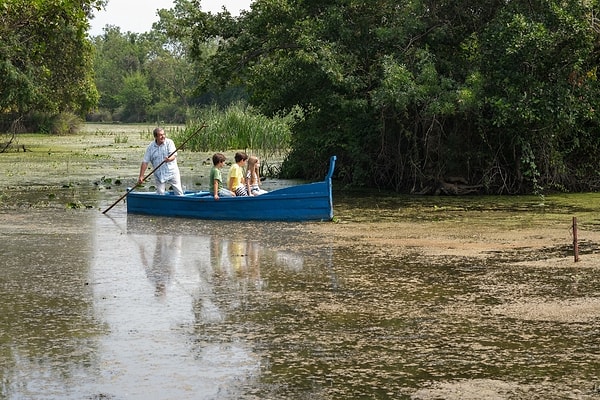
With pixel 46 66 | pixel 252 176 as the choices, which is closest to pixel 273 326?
pixel 252 176

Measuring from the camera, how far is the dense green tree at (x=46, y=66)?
97.8ft

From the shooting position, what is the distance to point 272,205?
14844mm

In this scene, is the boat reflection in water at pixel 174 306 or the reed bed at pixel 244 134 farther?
Answer: the reed bed at pixel 244 134

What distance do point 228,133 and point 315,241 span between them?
2018 centimetres

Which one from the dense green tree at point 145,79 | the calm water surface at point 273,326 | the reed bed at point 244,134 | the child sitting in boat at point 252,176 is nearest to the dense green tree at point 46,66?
the reed bed at point 244,134

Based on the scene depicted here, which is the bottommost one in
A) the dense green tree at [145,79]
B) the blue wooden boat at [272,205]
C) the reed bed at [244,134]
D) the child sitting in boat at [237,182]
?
the blue wooden boat at [272,205]

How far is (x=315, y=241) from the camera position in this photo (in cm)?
1272

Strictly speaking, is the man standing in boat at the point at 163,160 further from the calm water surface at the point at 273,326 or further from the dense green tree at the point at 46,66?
the dense green tree at the point at 46,66

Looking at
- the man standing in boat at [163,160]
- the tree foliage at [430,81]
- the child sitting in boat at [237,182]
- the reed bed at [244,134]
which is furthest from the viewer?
the reed bed at [244,134]

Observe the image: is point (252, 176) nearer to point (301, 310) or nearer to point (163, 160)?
point (163, 160)

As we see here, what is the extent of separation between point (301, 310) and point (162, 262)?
3123mm

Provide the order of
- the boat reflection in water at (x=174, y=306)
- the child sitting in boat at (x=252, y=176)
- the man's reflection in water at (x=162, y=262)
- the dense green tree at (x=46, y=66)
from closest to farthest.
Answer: the boat reflection in water at (x=174, y=306) → the man's reflection in water at (x=162, y=262) → the child sitting in boat at (x=252, y=176) → the dense green tree at (x=46, y=66)

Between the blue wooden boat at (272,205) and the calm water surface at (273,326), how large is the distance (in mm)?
2243

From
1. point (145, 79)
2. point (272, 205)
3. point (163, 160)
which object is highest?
point (145, 79)
